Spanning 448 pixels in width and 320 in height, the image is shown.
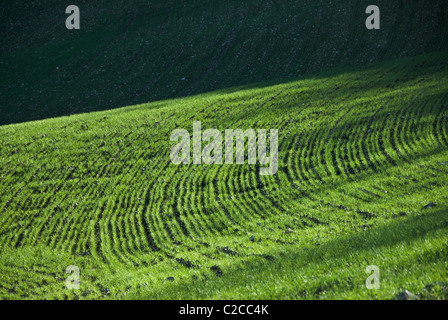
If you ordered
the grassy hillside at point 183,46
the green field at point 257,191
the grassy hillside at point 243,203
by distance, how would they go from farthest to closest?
the grassy hillside at point 183,46, the green field at point 257,191, the grassy hillside at point 243,203

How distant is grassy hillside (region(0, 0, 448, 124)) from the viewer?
6106 cm

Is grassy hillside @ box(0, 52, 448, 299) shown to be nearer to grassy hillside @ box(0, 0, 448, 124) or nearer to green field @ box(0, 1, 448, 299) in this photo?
green field @ box(0, 1, 448, 299)

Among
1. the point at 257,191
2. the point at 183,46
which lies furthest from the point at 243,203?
the point at 183,46

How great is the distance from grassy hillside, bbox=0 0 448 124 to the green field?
2.48 ft

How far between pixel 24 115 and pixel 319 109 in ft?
167

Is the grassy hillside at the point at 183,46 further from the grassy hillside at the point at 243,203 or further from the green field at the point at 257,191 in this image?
the grassy hillside at the point at 243,203

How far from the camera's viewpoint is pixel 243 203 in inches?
898

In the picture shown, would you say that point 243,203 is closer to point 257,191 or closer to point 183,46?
point 257,191

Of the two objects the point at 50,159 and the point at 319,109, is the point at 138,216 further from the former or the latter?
the point at 319,109

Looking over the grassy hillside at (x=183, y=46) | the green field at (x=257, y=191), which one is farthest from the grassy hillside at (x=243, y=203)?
the grassy hillside at (x=183, y=46)

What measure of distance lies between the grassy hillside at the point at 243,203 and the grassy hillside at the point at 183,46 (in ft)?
62.0

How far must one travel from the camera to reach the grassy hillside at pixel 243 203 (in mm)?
10984
